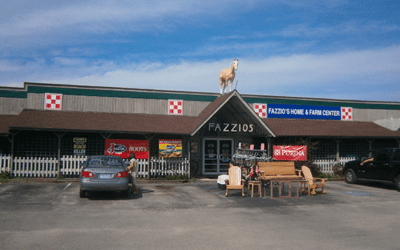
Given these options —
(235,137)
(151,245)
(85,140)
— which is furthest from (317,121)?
(151,245)

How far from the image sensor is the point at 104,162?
1250cm

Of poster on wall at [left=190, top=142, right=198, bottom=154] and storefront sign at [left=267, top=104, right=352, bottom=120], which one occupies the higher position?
storefront sign at [left=267, top=104, right=352, bottom=120]

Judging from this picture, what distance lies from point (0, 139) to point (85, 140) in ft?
14.8

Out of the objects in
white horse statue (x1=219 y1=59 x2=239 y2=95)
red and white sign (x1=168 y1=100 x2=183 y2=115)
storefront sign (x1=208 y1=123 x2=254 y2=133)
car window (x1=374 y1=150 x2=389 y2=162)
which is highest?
white horse statue (x1=219 y1=59 x2=239 y2=95)

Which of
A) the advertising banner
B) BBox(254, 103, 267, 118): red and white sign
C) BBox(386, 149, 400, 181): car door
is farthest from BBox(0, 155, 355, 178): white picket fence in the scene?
BBox(386, 149, 400, 181): car door

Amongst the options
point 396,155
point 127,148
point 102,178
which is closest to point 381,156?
point 396,155

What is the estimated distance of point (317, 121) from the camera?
23.5 metres

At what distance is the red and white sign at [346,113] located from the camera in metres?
24.8

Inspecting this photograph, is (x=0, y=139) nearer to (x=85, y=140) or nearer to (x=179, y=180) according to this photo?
(x=85, y=140)

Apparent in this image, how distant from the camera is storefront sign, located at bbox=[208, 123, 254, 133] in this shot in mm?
18703

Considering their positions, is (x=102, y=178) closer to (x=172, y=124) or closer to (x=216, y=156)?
(x=172, y=124)

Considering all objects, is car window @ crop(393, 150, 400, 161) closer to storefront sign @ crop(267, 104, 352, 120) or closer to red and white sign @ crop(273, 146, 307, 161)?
red and white sign @ crop(273, 146, 307, 161)

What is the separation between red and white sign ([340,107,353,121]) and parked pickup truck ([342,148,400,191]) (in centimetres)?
786

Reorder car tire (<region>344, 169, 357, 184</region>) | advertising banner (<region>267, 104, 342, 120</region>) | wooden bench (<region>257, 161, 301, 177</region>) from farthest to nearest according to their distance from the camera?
advertising banner (<region>267, 104, 342, 120</region>) → car tire (<region>344, 169, 357, 184</region>) → wooden bench (<region>257, 161, 301, 177</region>)
